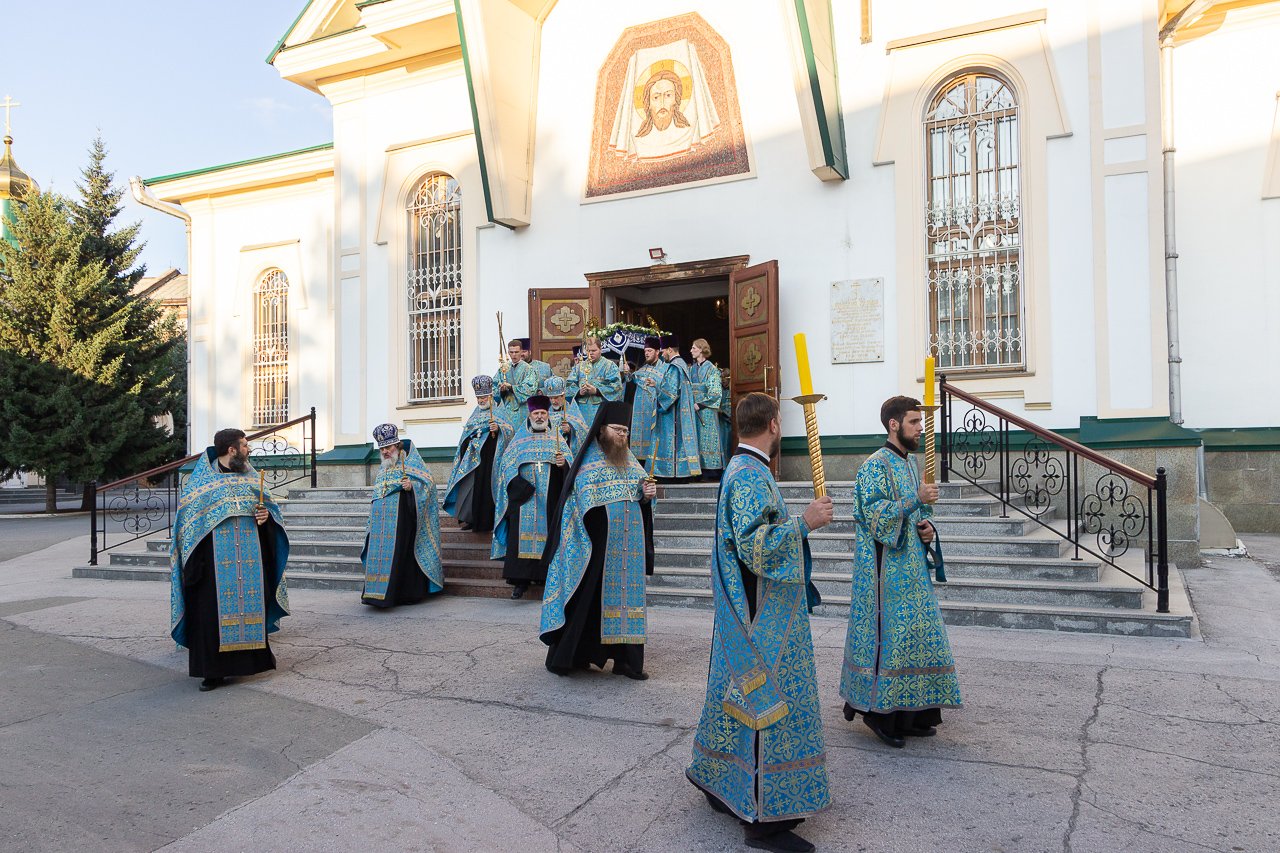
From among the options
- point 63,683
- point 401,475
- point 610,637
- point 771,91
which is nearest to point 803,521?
point 610,637

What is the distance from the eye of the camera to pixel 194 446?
16594 millimetres

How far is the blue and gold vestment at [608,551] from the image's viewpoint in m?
5.77

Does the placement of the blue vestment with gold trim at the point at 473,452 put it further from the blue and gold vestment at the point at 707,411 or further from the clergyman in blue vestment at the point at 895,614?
the clergyman in blue vestment at the point at 895,614

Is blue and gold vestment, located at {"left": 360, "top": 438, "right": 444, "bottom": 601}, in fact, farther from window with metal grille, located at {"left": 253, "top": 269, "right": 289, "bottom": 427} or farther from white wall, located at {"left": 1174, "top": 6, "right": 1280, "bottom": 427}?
white wall, located at {"left": 1174, "top": 6, "right": 1280, "bottom": 427}

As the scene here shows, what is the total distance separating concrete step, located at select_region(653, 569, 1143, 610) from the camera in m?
6.76

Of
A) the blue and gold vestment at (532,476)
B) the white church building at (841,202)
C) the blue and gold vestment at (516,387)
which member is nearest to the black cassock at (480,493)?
the blue and gold vestment at (516,387)

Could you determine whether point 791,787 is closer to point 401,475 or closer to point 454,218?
point 401,475

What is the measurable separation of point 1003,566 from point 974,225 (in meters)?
4.54

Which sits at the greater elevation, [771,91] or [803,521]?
[771,91]

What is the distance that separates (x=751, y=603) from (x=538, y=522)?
492cm

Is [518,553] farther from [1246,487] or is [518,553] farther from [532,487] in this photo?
[1246,487]

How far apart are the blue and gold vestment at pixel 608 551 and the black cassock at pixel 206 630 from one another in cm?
190

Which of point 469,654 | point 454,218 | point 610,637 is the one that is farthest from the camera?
point 454,218

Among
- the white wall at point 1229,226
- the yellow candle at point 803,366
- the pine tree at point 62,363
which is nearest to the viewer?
the yellow candle at point 803,366
